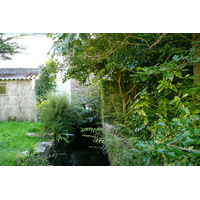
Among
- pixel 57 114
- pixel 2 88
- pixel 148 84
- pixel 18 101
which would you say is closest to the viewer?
pixel 148 84

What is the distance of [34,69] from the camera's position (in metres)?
2.20

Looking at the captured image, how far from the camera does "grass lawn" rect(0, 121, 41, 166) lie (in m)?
1.84

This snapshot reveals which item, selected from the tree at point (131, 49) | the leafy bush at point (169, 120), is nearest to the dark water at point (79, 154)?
the leafy bush at point (169, 120)

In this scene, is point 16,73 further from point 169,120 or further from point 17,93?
point 169,120

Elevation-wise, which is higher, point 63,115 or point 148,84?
point 148,84

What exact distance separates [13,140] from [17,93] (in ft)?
1.88

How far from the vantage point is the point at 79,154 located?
8.57 ft

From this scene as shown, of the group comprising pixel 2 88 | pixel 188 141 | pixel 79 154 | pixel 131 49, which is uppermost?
pixel 131 49

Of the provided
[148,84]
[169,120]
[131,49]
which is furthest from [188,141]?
[131,49]

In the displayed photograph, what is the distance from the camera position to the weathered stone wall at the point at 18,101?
6.68 feet

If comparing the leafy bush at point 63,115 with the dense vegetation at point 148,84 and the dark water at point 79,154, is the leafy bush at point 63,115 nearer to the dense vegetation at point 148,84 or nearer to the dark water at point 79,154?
the dark water at point 79,154

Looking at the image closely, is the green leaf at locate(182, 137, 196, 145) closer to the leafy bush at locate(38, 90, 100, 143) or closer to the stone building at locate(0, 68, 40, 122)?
the stone building at locate(0, 68, 40, 122)
